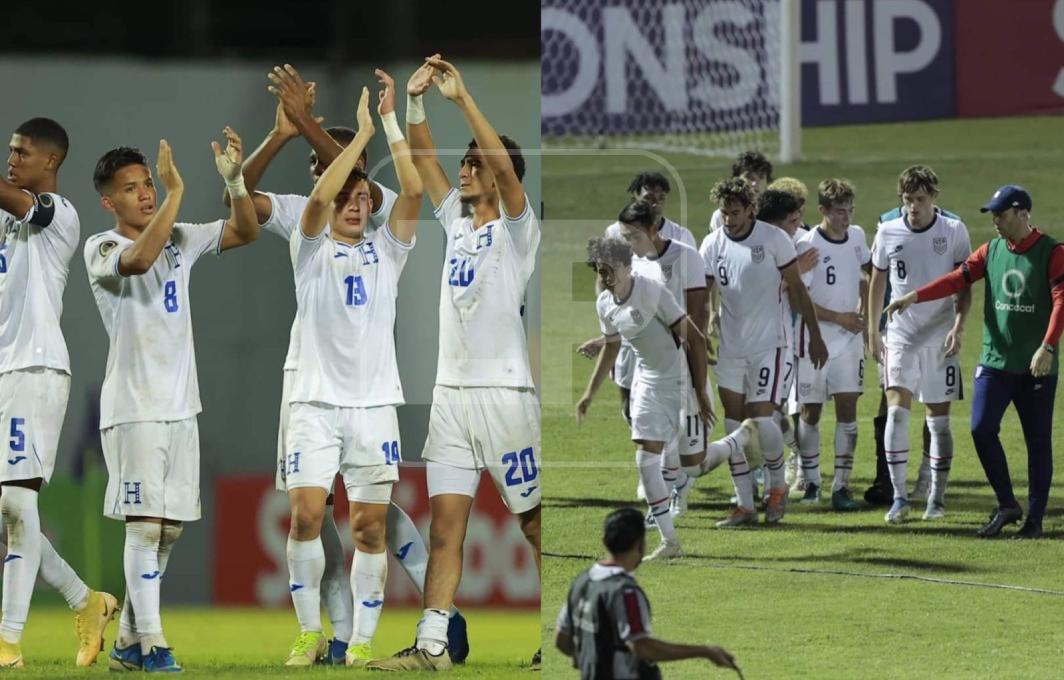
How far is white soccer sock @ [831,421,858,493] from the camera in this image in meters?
11.0

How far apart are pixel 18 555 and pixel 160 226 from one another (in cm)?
131

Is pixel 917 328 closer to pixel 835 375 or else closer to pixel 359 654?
pixel 835 375

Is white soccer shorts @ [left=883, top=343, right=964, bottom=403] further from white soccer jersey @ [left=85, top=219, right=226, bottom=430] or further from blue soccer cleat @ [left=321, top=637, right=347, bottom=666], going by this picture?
white soccer jersey @ [left=85, top=219, right=226, bottom=430]

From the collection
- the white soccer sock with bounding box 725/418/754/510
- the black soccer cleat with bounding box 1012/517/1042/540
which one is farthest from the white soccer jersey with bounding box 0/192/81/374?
the black soccer cleat with bounding box 1012/517/1042/540

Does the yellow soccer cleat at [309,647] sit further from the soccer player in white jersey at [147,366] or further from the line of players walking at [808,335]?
the line of players walking at [808,335]

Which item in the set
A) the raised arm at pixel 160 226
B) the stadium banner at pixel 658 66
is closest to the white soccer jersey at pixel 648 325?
the raised arm at pixel 160 226

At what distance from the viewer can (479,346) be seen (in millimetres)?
7219

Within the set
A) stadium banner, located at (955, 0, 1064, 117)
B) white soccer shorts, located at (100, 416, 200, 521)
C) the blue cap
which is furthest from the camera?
stadium banner, located at (955, 0, 1064, 117)

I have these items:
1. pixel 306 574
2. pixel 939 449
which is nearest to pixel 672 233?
pixel 939 449

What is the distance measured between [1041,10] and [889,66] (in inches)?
73.1

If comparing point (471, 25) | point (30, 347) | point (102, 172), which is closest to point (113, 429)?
point (30, 347)

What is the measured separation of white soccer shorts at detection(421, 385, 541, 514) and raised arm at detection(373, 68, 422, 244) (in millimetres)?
626

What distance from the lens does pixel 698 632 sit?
8.68 meters

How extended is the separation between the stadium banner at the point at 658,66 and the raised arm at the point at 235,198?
18064 mm
